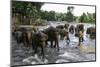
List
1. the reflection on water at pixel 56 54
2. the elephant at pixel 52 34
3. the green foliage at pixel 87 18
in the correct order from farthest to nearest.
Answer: the green foliage at pixel 87 18, the elephant at pixel 52 34, the reflection on water at pixel 56 54

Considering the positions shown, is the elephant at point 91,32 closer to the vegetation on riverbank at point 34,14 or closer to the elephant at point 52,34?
the vegetation on riverbank at point 34,14

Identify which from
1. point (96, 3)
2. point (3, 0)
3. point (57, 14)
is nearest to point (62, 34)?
point (57, 14)

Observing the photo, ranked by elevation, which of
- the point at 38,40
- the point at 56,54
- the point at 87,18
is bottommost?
the point at 56,54

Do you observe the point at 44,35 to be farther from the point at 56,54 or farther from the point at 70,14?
the point at 70,14

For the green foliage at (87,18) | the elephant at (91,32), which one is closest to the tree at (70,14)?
the green foliage at (87,18)

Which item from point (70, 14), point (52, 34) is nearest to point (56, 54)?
point (52, 34)

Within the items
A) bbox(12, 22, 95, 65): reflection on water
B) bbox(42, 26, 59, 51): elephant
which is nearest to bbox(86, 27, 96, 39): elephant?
bbox(12, 22, 95, 65): reflection on water

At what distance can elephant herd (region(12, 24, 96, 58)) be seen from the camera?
2170 millimetres

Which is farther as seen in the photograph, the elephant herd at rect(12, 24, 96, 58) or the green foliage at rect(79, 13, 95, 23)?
the green foliage at rect(79, 13, 95, 23)

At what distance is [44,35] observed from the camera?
2256 mm

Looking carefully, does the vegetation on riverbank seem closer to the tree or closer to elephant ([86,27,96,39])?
the tree

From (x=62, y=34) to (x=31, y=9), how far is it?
482 mm

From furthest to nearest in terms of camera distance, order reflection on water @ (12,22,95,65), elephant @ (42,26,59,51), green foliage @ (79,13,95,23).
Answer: green foliage @ (79,13,95,23) < elephant @ (42,26,59,51) < reflection on water @ (12,22,95,65)

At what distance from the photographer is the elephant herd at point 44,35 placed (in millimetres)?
2170
